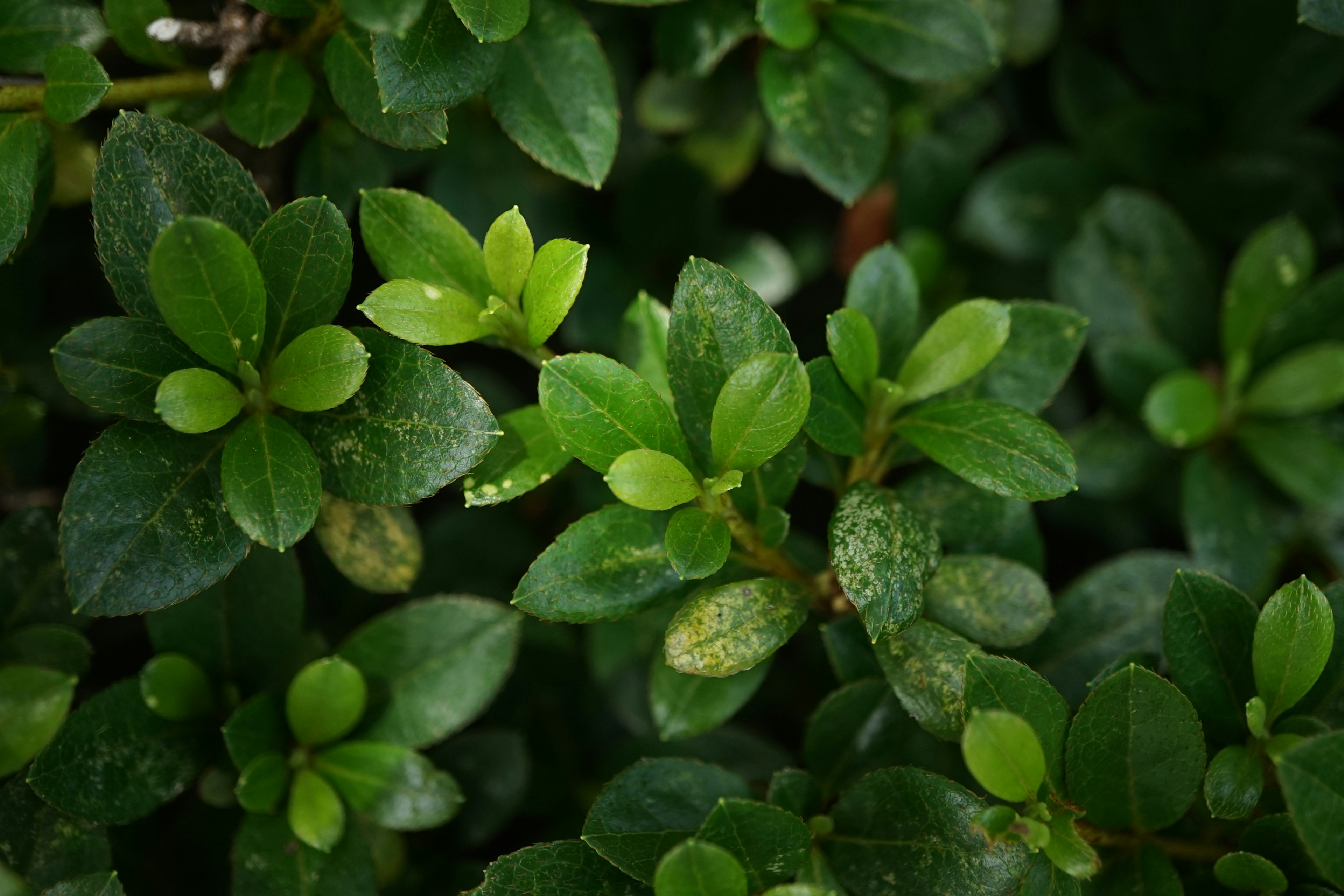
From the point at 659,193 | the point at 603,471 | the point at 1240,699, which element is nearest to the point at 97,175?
the point at 603,471

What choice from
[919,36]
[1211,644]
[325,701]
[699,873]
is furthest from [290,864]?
[919,36]

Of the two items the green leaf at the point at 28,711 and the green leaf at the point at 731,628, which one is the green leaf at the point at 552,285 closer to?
the green leaf at the point at 731,628

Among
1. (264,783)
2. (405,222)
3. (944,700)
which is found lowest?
(264,783)

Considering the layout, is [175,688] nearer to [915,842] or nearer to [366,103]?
[366,103]

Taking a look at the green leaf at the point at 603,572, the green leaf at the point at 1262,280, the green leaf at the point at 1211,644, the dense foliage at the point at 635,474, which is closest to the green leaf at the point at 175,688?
the dense foliage at the point at 635,474

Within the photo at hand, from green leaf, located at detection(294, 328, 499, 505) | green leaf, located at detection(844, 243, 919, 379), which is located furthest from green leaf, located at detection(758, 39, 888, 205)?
green leaf, located at detection(294, 328, 499, 505)

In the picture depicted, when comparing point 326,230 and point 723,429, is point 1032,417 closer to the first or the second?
point 723,429
